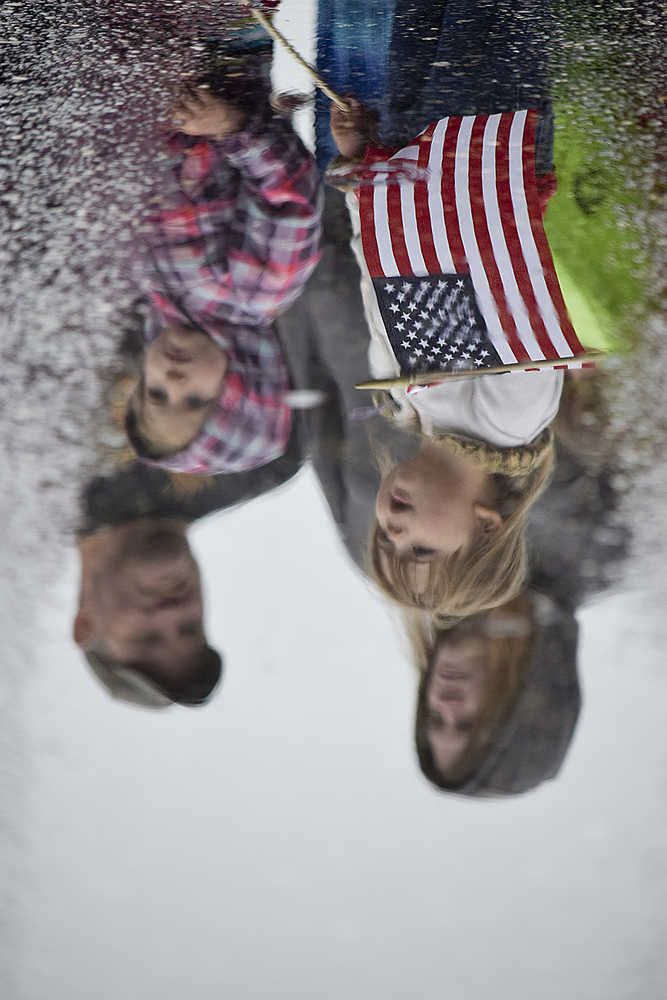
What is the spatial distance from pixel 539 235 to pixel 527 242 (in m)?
0.02

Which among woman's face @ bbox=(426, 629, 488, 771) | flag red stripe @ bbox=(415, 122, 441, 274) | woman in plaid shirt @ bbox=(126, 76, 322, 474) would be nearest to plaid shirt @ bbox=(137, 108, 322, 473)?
woman in plaid shirt @ bbox=(126, 76, 322, 474)

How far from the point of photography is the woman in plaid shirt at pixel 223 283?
0.69m

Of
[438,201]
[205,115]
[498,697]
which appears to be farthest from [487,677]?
[205,115]

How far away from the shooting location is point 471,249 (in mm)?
882

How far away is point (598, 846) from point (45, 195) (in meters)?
0.79

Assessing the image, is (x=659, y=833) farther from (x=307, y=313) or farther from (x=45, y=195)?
(x=45, y=195)

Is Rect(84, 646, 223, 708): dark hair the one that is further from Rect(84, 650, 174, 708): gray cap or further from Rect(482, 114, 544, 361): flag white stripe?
Rect(482, 114, 544, 361): flag white stripe

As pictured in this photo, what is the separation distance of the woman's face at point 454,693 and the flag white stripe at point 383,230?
399 mm

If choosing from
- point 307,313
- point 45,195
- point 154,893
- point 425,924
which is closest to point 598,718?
point 425,924

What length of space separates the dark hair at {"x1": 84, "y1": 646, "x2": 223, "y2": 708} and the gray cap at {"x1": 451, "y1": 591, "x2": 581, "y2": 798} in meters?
0.16

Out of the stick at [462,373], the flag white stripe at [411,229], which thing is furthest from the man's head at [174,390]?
the flag white stripe at [411,229]

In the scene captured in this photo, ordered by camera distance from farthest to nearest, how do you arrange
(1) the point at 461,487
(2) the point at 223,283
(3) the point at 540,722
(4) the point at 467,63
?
(4) the point at 467,63
(2) the point at 223,283
(1) the point at 461,487
(3) the point at 540,722

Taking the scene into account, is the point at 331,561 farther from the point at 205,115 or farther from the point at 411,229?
the point at 205,115

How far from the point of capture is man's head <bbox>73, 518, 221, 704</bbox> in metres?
0.56
